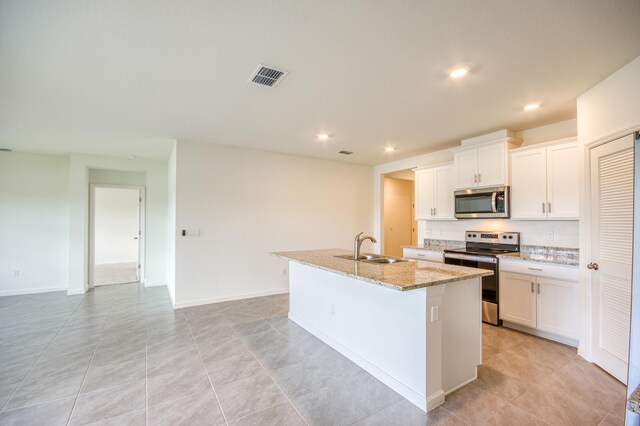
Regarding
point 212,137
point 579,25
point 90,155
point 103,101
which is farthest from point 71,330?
point 579,25

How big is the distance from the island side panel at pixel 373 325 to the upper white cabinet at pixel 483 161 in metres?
2.53

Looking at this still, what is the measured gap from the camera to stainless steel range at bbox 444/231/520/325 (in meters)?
3.60

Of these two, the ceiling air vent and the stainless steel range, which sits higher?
the ceiling air vent

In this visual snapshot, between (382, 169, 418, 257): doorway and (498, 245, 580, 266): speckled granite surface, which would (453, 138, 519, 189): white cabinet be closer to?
(498, 245, 580, 266): speckled granite surface

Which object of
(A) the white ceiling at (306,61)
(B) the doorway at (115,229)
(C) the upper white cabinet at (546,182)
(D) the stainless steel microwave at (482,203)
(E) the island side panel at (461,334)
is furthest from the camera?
(B) the doorway at (115,229)

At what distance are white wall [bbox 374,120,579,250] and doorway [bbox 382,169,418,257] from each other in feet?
4.80

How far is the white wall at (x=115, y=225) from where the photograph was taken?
878cm

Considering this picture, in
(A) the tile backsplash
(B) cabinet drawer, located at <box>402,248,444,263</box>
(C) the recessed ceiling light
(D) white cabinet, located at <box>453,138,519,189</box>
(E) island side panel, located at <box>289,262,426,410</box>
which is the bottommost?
(E) island side panel, located at <box>289,262,426,410</box>

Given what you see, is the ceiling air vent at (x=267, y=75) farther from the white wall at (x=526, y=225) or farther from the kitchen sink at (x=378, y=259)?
the white wall at (x=526, y=225)

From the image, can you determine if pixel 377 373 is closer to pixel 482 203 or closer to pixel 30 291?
Answer: pixel 482 203

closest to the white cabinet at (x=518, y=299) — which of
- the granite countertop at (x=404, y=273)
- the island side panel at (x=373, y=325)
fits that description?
the granite countertop at (x=404, y=273)

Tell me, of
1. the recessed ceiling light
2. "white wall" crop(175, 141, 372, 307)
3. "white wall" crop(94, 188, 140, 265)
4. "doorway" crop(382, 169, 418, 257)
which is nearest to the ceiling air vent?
the recessed ceiling light

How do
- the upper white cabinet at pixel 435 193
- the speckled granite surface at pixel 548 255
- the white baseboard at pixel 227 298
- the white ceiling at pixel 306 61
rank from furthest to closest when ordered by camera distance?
the upper white cabinet at pixel 435 193
the white baseboard at pixel 227 298
the speckled granite surface at pixel 548 255
the white ceiling at pixel 306 61

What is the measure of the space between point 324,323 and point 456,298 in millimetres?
1457
